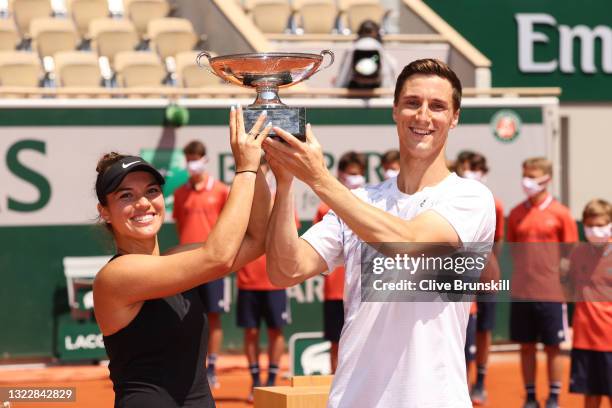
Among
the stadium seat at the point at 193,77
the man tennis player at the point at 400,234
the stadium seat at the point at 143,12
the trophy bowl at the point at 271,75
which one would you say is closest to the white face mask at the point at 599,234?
the man tennis player at the point at 400,234

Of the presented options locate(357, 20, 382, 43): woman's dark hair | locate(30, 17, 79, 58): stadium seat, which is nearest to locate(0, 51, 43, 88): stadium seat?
locate(30, 17, 79, 58): stadium seat

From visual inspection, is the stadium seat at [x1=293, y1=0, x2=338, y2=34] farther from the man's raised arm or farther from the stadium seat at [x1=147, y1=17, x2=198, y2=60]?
the man's raised arm

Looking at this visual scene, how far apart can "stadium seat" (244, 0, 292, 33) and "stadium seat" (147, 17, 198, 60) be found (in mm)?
915

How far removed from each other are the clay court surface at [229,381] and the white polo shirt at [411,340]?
5849 millimetres

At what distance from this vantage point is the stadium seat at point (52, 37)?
47.4 ft

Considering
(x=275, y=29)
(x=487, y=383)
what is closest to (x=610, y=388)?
(x=487, y=383)

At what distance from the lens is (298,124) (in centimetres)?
354

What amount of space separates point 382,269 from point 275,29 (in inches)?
473

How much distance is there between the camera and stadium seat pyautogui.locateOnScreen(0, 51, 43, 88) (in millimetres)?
13211

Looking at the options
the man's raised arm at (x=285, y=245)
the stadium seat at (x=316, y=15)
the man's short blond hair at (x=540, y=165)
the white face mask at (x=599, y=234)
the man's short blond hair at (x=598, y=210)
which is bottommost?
the white face mask at (x=599, y=234)

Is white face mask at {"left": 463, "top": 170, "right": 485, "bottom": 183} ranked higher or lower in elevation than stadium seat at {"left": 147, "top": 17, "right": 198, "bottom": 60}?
lower

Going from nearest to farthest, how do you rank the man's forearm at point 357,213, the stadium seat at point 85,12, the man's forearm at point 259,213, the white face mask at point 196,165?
the man's forearm at point 357,213, the man's forearm at point 259,213, the white face mask at point 196,165, the stadium seat at point 85,12

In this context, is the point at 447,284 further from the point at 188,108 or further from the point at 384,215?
the point at 188,108

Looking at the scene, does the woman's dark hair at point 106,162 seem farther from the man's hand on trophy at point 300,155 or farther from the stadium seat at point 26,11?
the stadium seat at point 26,11
